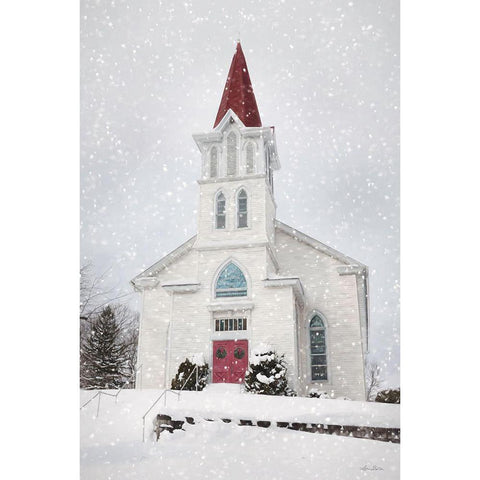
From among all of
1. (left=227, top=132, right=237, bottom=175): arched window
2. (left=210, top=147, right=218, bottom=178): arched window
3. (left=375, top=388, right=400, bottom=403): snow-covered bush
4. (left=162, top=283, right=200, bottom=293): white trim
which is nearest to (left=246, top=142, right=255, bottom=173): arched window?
(left=227, top=132, right=237, bottom=175): arched window

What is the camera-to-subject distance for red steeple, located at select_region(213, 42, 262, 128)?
5.51 m

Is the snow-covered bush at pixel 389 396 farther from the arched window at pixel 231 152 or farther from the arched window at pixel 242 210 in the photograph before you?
the arched window at pixel 231 152

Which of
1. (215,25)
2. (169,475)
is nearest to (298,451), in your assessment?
(169,475)

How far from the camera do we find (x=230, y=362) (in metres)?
5.20

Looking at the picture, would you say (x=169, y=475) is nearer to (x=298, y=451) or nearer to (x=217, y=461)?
(x=217, y=461)

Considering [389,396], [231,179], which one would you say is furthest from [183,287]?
[389,396]

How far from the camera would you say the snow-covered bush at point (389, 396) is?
15.2 ft

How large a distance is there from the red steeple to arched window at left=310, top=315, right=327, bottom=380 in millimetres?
A: 1819

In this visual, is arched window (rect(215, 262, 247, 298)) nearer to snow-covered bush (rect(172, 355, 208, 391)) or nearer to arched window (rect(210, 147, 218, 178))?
snow-covered bush (rect(172, 355, 208, 391))

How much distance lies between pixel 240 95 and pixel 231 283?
5.45ft

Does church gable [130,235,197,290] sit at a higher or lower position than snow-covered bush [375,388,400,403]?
higher

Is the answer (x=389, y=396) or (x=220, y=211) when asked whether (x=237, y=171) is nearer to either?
(x=220, y=211)
